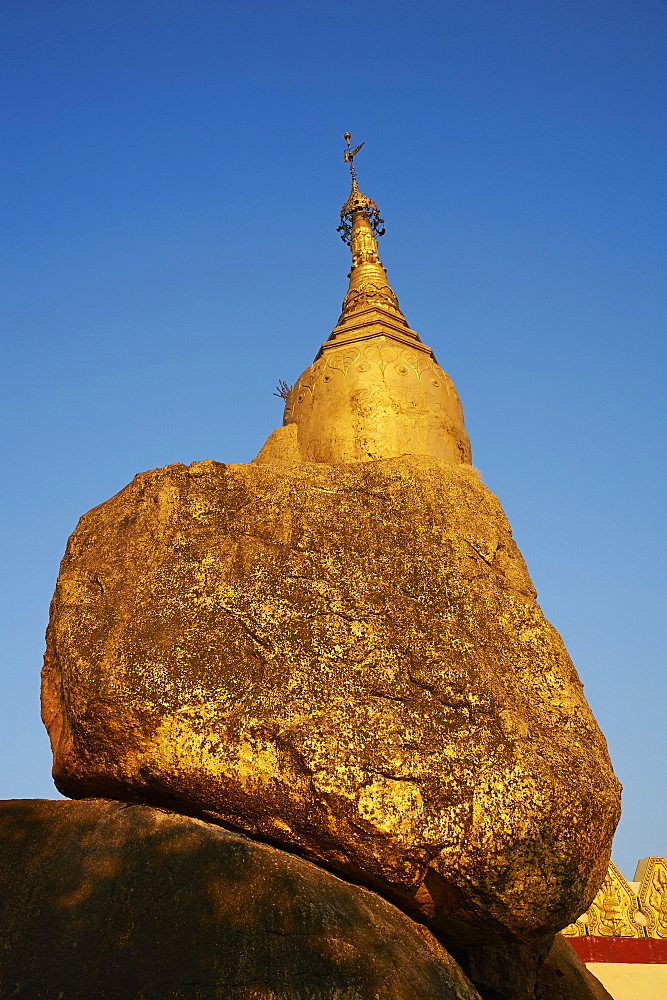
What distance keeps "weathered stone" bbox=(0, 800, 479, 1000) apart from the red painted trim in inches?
233

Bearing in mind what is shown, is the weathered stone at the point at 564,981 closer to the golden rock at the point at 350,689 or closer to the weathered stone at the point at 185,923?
the golden rock at the point at 350,689

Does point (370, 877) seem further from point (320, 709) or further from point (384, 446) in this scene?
point (384, 446)

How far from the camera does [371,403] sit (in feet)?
27.8

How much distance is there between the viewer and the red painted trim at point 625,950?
9.86 m

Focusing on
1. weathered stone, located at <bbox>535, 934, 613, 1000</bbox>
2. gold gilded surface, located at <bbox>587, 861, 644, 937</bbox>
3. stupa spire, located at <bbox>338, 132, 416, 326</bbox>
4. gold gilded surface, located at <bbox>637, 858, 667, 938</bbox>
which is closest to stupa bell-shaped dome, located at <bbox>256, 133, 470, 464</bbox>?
stupa spire, located at <bbox>338, 132, 416, 326</bbox>

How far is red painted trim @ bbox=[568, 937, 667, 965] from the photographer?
9859 millimetres

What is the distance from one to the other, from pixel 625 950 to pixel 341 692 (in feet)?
23.2

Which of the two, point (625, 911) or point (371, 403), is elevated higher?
point (371, 403)

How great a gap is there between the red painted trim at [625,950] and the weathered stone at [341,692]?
18.3ft

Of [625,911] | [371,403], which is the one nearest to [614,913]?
[625,911]

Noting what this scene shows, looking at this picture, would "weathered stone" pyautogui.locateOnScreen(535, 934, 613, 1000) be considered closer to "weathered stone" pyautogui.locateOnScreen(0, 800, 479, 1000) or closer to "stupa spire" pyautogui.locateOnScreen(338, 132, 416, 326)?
"weathered stone" pyautogui.locateOnScreen(0, 800, 479, 1000)

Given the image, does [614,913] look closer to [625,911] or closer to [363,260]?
[625,911]

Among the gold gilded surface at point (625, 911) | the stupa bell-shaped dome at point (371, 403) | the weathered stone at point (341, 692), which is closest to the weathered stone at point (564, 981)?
the weathered stone at point (341, 692)

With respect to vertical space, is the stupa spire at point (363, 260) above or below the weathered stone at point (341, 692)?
above
